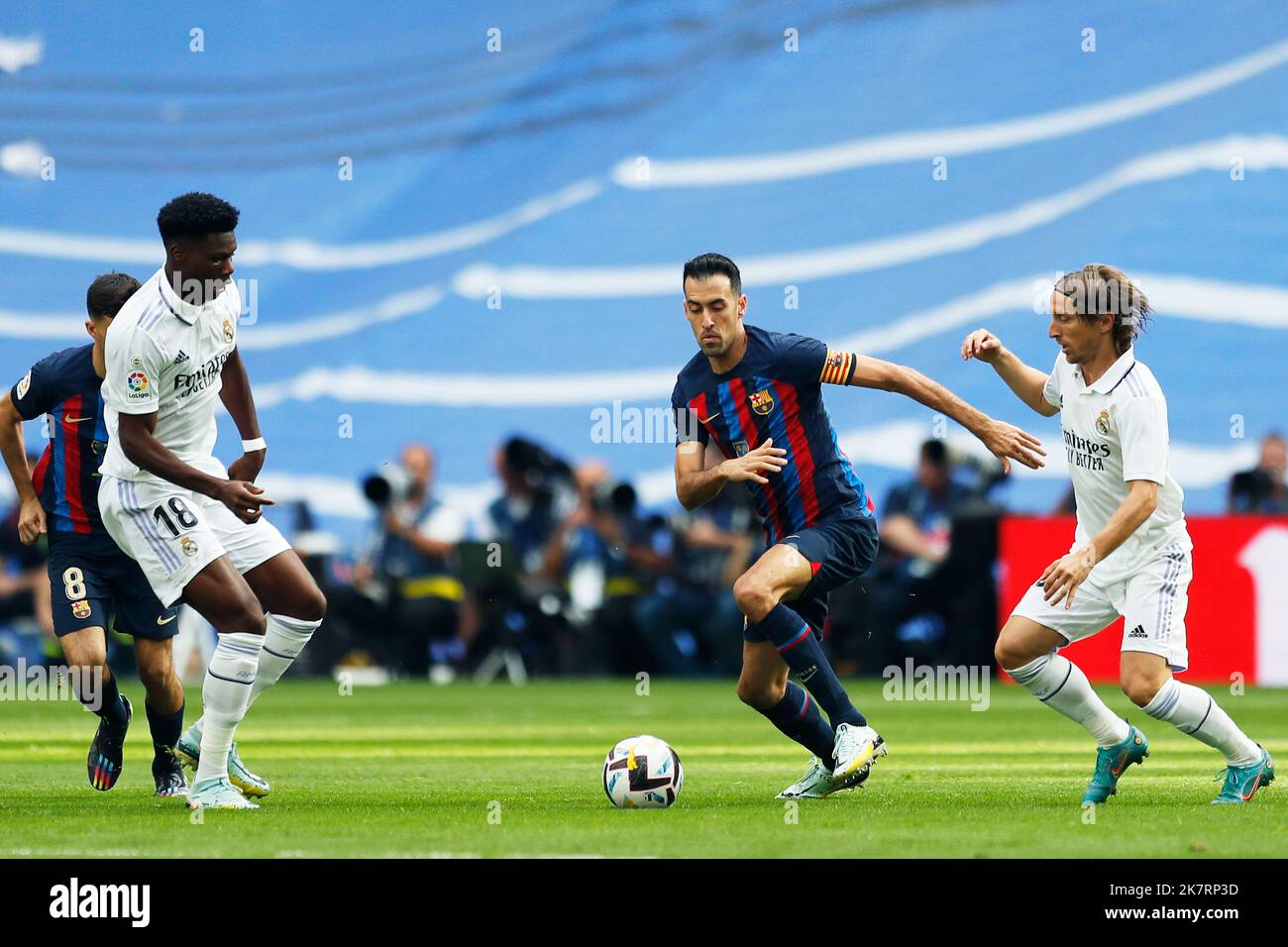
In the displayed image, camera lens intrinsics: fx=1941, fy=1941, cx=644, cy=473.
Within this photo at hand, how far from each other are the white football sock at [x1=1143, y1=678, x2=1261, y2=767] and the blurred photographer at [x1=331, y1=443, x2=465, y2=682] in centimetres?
1125

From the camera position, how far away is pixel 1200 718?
7.75 m

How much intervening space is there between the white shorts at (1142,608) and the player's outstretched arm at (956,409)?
0.60 m

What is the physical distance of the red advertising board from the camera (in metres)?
16.1

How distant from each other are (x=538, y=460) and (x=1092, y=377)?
11267mm

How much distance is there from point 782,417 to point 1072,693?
168 centimetres

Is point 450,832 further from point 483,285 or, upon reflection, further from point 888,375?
point 483,285

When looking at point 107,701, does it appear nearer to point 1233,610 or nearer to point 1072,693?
point 1072,693

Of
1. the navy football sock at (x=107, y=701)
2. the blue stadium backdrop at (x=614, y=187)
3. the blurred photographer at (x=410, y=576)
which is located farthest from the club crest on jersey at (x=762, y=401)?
the blue stadium backdrop at (x=614, y=187)

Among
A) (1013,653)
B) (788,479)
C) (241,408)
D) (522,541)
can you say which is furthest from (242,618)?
(522,541)

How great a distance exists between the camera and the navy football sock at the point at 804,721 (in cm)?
827

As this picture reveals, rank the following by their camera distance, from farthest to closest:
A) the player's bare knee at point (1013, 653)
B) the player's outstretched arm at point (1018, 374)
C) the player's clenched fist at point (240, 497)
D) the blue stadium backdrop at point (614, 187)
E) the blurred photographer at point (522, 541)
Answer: the blue stadium backdrop at point (614, 187) → the blurred photographer at point (522, 541) → the player's outstretched arm at point (1018, 374) → the player's bare knee at point (1013, 653) → the player's clenched fist at point (240, 497)

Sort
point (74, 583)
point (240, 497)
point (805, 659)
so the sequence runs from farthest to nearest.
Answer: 1. point (74, 583)
2. point (805, 659)
3. point (240, 497)

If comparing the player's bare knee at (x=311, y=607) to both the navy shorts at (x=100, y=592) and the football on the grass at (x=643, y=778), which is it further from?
the football on the grass at (x=643, y=778)
